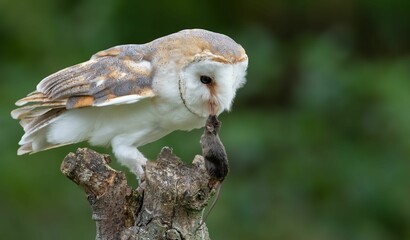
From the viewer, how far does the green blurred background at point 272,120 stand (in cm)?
736

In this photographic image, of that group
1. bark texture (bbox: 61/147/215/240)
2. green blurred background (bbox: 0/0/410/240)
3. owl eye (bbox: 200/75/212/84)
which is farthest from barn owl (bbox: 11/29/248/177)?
green blurred background (bbox: 0/0/410/240)

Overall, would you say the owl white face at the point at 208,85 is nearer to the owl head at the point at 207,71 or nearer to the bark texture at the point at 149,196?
the owl head at the point at 207,71

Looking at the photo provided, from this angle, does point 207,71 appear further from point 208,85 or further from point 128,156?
point 128,156

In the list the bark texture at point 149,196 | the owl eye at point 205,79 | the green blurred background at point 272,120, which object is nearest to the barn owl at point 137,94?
the owl eye at point 205,79

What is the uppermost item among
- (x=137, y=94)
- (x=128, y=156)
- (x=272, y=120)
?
(x=137, y=94)

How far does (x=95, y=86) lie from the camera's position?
4398mm

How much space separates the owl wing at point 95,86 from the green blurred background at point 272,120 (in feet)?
8.69

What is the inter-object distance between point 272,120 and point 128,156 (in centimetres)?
320

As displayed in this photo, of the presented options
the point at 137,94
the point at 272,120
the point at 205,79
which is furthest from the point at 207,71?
the point at 272,120

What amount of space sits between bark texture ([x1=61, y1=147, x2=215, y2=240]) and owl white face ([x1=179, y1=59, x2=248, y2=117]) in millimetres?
325

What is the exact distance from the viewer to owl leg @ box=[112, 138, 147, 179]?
4.45m

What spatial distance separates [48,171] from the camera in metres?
7.31

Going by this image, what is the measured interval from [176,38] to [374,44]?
12.5 feet

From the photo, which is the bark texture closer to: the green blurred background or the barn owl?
the barn owl
